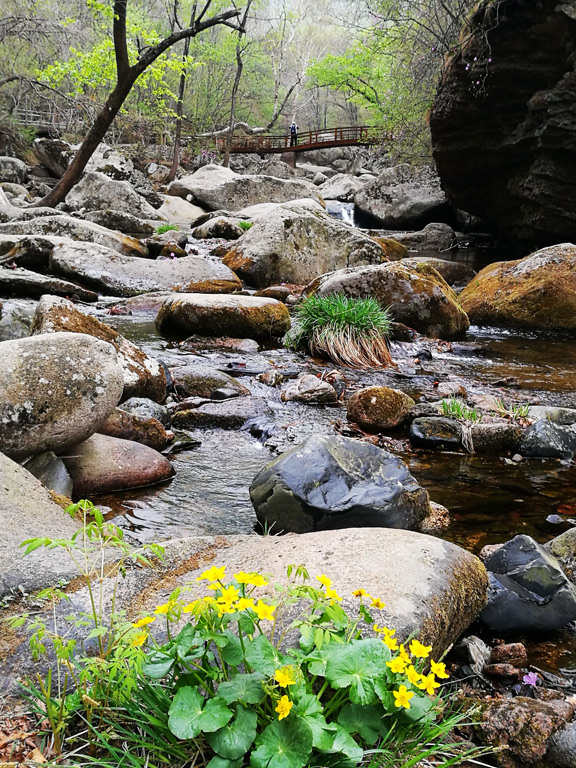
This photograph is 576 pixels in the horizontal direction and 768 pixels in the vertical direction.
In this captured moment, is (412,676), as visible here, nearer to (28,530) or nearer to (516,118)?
(28,530)

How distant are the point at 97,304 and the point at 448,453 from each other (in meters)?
7.16

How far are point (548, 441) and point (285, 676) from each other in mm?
4476

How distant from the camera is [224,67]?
40406 millimetres

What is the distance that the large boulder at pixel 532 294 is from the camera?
31.1 feet

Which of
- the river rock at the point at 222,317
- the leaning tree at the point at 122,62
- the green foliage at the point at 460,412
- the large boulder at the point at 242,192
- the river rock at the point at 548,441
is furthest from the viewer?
the large boulder at the point at 242,192

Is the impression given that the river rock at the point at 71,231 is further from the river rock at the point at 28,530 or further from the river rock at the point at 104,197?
the river rock at the point at 28,530

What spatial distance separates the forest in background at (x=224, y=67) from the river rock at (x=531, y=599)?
12998 millimetres

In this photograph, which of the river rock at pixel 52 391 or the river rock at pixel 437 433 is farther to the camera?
the river rock at pixel 437 433

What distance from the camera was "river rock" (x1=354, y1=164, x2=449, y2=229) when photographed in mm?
22734

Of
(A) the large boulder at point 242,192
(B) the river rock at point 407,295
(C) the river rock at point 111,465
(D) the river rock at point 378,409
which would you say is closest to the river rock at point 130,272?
(B) the river rock at point 407,295

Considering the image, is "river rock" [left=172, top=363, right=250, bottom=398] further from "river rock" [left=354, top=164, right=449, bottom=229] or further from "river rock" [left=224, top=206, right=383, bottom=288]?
"river rock" [left=354, top=164, right=449, bottom=229]

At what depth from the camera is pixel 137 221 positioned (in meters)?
16.7

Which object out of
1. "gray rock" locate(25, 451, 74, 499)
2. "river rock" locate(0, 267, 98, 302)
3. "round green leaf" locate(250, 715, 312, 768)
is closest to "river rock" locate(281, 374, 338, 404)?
"gray rock" locate(25, 451, 74, 499)

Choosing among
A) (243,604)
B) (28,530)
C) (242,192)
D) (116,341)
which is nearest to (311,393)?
(116,341)
